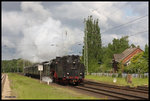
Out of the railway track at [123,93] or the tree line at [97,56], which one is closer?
the railway track at [123,93]

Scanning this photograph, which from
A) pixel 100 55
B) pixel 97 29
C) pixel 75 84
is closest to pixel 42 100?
pixel 75 84

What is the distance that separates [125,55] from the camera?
3201 inches

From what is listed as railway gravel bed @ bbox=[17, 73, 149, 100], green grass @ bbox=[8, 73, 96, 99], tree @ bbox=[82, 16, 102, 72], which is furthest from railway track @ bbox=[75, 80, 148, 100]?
tree @ bbox=[82, 16, 102, 72]

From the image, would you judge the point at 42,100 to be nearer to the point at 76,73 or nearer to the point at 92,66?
the point at 76,73

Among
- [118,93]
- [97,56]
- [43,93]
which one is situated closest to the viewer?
[43,93]

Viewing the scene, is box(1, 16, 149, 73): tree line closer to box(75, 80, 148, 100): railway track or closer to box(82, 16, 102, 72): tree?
box(82, 16, 102, 72): tree

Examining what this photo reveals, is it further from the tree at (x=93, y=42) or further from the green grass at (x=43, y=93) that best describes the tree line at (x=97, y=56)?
the green grass at (x=43, y=93)

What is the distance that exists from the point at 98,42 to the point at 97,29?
5.20 meters

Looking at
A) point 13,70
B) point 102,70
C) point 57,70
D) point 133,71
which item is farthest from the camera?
point 13,70

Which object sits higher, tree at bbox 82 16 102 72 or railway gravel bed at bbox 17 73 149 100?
tree at bbox 82 16 102 72

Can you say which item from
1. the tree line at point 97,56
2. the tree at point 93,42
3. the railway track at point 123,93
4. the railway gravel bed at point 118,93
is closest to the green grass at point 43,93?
the railway gravel bed at point 118,93

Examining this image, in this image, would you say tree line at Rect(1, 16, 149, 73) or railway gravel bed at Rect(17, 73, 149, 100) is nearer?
railway gravel bed at Rect(17, 73, 149, 100)

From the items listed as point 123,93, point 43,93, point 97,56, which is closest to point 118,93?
point 123,93

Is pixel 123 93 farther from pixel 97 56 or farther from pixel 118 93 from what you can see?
pixel 97 56
